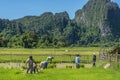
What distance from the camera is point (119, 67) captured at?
33594 mm

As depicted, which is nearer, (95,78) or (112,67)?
(95,78)

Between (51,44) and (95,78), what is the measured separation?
109459mm

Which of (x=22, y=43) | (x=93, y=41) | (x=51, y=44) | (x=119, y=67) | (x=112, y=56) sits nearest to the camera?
(x=119, y=67)

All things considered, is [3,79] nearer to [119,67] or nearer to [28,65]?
[28,65]

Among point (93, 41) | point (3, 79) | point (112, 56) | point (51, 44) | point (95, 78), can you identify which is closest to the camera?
point (3, 79)

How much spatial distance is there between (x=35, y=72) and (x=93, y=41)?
17156 cm

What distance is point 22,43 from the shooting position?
123m

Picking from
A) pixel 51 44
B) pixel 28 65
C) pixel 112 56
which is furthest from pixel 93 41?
pixel 28 65

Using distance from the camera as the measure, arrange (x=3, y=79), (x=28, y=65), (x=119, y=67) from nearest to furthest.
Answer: (x=3, y=79) < (x=28, y=65) < (x=119, y=67)

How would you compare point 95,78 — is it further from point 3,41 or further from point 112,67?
point 3,41

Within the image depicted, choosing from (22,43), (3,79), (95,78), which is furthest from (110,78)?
(22,43)

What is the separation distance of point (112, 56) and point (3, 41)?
9048 cm

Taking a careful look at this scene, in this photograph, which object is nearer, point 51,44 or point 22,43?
point 22,43

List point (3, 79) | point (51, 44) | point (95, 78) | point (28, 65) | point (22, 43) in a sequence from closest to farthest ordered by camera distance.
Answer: point (3, 79)
point (95, 78)
point (28, 65)
point (22, 43)
point (51, 44)
